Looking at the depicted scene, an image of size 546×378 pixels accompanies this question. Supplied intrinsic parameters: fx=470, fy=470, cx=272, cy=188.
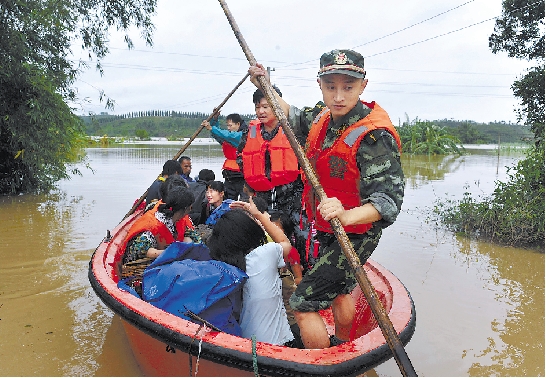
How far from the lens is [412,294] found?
5.02 m

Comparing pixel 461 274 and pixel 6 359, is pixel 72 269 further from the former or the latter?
pixel 461 274

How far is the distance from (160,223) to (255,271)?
1496 millimetres

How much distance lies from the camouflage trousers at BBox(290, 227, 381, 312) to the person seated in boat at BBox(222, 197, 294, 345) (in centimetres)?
15

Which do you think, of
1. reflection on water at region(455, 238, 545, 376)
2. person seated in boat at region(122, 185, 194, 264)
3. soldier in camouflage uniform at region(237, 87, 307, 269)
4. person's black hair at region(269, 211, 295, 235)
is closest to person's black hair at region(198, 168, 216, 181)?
soldier in camouflage uniform at region(237, 87, 307, 269)

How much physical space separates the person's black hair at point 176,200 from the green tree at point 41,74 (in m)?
6.82

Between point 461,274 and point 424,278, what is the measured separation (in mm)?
517

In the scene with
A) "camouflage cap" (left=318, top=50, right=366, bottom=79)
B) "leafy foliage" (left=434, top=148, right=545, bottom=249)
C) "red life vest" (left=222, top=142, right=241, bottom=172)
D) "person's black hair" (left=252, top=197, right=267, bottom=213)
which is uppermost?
"camouflage cap" (left=318, top=50, right=366, bottom=79)

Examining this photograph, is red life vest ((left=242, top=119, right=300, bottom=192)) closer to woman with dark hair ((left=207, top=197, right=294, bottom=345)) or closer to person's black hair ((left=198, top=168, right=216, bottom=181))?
woman with dark hair ((left=207, top=197, right=294, bottom=345))

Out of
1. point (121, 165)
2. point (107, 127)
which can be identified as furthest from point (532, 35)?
point (107, 127)

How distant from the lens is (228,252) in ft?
7.84

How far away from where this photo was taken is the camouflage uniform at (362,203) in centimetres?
205

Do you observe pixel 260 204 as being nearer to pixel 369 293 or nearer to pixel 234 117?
pixel 369 293

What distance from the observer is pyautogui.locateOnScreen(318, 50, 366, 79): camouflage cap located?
213 cm

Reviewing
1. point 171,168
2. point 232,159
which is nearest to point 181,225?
point 171,168
